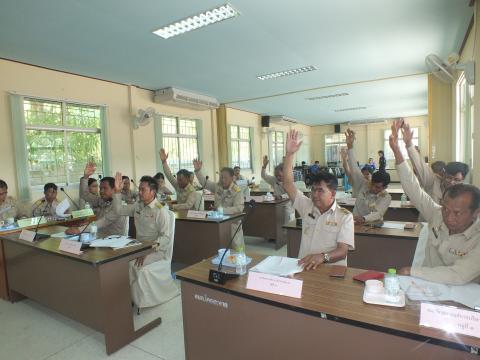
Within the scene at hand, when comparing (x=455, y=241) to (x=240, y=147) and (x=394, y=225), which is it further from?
(x=240, y=147)

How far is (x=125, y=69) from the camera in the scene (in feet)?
16.4

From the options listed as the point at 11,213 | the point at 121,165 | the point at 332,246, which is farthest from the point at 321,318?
the point at 121,165

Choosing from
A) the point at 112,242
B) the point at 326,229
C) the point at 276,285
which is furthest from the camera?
the point at 112,242

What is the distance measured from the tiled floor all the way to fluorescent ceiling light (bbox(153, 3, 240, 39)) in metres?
3.06

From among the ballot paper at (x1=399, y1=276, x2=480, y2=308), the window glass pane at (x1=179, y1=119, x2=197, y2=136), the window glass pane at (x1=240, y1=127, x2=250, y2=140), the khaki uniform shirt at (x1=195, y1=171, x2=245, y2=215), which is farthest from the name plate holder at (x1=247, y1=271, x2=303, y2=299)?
the window glass pane at (x1=240, y1=127, x2=250, y2=140)

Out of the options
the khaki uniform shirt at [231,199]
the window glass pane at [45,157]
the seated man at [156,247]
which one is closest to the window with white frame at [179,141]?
the window glass pane at [45,157]

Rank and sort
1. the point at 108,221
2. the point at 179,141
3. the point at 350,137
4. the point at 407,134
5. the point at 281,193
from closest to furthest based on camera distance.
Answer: the point at 407,134 < the point at 108,221 < the point at 350,137 < the point at 281,193 < the point at 179,141

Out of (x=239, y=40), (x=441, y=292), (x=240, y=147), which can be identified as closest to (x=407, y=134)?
(x=441, y=292)

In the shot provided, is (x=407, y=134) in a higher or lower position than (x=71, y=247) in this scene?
higher

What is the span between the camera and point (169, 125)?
712 cm

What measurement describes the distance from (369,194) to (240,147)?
6590 mm

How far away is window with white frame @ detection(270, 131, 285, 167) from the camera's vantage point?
11550 millimetres

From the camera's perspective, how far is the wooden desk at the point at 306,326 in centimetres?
110

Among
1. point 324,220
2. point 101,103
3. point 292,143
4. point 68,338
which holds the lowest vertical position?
point 68,338
